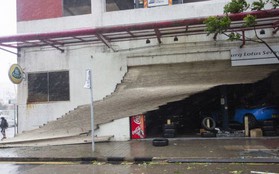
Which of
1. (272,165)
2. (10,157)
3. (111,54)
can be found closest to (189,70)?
(111,54)

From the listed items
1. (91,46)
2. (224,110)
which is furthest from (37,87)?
(224,110)

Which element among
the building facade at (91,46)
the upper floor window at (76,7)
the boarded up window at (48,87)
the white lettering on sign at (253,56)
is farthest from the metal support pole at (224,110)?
the upper floor window at (76,7)

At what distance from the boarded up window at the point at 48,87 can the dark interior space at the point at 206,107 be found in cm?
469

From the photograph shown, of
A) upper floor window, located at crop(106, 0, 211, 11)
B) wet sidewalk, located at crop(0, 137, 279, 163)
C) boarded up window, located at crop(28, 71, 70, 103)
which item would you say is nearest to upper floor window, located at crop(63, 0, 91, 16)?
Answer: upper floor window, located at crop(106, 0, 211, 11)

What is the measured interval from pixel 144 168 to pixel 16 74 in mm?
9567

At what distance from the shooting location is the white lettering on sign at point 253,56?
47.2 feet

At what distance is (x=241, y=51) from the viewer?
14.6 m

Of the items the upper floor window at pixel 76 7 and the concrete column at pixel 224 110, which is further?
the upper floor window at pixel 76 7

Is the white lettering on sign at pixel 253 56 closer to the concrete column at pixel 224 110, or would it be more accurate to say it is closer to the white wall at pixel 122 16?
the concrete column at pixel 224 110

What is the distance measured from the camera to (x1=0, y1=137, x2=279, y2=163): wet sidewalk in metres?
10.1

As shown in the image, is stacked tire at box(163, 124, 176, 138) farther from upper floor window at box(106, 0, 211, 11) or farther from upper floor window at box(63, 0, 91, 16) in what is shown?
upper floor window at box(63, 0, 91, 16)

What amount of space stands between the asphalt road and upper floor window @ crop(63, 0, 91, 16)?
9.09 metres

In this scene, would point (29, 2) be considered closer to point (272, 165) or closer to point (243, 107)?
point (243, 107)

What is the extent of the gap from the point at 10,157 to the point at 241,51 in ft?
36.7
